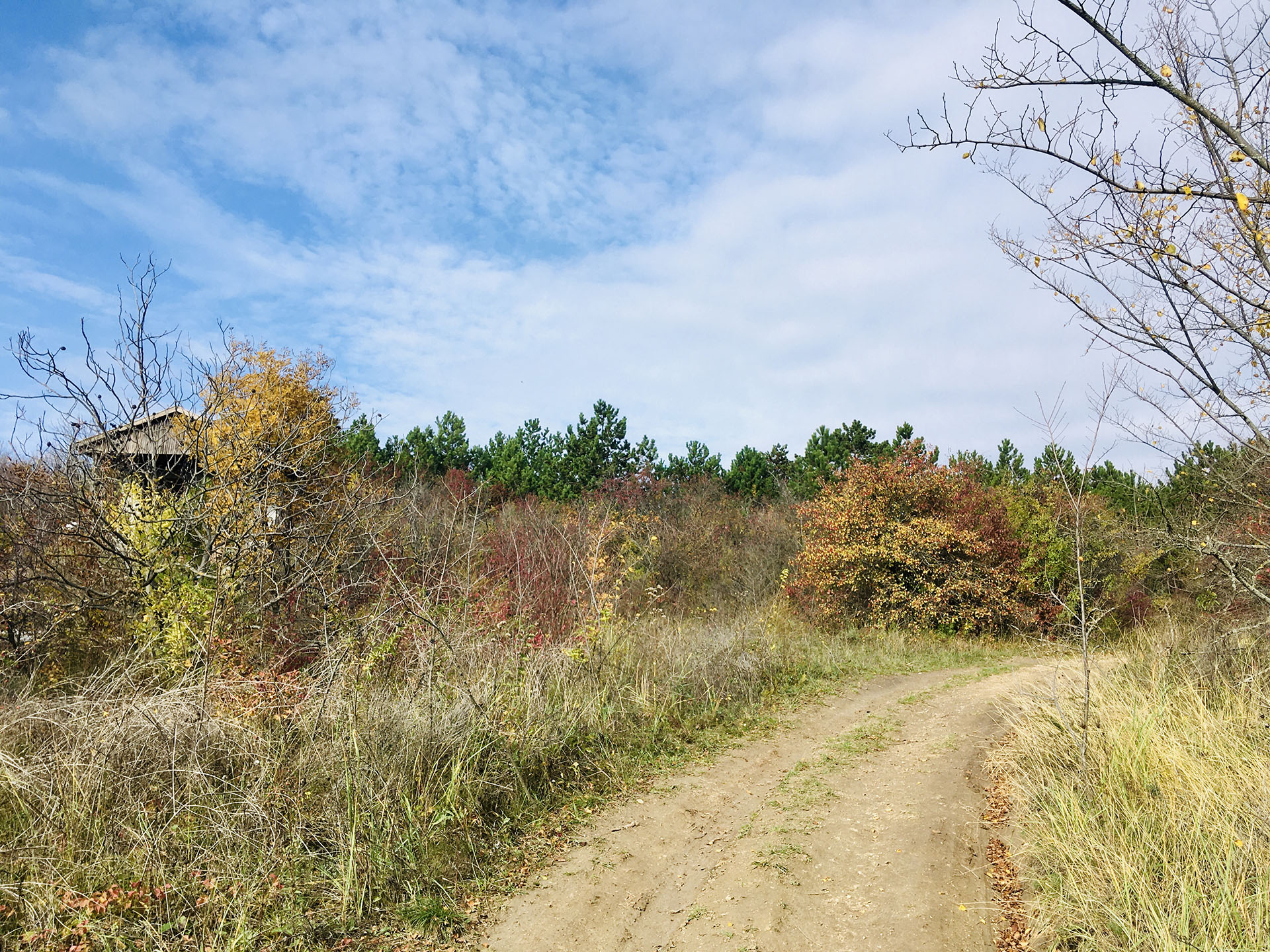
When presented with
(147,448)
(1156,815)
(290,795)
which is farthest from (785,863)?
(147,448)

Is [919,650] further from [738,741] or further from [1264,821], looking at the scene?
[1264,821]

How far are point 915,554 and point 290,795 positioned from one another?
13484mm

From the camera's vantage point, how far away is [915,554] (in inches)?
603

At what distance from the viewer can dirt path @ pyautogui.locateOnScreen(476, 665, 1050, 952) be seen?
3.98m

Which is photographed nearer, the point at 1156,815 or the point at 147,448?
the point at 1156,815

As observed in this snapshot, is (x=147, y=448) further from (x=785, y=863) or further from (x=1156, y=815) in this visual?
(x=1156, y=815)

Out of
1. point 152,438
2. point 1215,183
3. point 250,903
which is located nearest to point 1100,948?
point 250,903

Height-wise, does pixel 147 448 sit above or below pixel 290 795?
above

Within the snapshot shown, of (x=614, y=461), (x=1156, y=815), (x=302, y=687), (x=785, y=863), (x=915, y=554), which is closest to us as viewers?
(x=1156, y=815)

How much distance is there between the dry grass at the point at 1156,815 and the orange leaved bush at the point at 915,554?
28.1 feet

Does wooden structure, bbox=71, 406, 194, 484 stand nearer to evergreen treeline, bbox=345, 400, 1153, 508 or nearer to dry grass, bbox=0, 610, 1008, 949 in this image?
dry grass, bbox=0, 610, 1008, 949

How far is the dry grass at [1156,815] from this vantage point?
3.48 metres

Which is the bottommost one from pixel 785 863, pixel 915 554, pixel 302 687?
pixel 785 863

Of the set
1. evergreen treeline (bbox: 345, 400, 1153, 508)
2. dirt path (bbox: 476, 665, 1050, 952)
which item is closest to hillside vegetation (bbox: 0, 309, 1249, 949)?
dirt path (bbox: 476, 665, 1050, 952)
